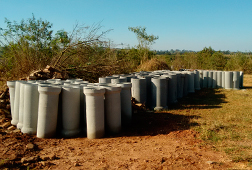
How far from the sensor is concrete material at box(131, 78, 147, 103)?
743 cm

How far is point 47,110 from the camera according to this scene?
4.70 meters

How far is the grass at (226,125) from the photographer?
4.13m

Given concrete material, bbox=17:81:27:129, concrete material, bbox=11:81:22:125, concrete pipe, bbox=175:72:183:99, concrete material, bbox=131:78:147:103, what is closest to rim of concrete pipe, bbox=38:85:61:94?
concrete material, bbox=17:81:27:129

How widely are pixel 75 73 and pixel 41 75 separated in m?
2.62

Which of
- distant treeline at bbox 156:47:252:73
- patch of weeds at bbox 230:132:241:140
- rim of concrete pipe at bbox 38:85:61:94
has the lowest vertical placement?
patch of weeds at bbox 230:132:241:140

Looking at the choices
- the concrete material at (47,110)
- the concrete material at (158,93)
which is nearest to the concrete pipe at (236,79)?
the concrete material at (158,93)

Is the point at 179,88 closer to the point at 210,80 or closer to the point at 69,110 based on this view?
the point at 210,80

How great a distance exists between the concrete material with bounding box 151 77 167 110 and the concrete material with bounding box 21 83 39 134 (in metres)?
3.85

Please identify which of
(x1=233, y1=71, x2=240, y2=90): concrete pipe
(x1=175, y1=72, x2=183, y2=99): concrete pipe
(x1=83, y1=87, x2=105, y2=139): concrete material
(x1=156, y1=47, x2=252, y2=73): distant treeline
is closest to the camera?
(x1=83, y1=87, x2=105, y2=139): concrete material

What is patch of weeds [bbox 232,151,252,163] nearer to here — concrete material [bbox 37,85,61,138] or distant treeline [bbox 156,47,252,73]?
concrete material [bbox 37,85,61,138]

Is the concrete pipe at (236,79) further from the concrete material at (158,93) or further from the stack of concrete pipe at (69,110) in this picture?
the stack of concrete pipe at (69,110)

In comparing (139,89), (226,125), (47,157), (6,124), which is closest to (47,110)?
(47,157)

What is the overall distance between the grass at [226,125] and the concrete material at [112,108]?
1.87 metres

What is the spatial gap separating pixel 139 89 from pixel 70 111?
312 centimetres
